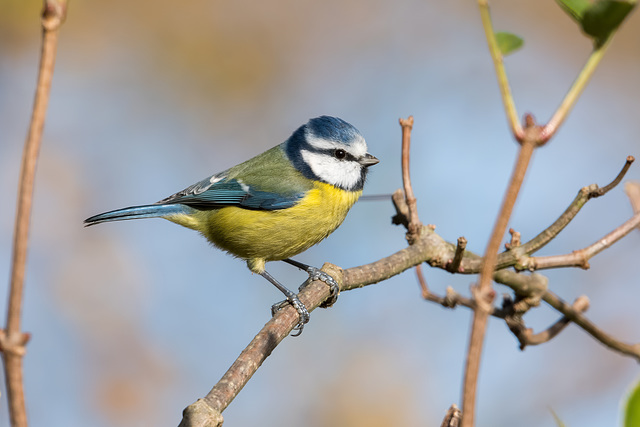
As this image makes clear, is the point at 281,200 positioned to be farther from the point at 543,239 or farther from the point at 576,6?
the point at 576,6

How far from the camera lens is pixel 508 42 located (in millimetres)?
750

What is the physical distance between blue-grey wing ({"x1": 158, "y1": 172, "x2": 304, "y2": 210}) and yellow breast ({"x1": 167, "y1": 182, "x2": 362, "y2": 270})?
3 centimetres

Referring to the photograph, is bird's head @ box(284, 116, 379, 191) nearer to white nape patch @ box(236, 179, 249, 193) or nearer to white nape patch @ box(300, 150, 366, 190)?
white nape patch @ box(300, 150, 366, 190)

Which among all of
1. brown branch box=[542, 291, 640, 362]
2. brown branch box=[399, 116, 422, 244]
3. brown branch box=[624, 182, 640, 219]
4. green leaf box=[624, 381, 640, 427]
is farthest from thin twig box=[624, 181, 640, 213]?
brown branch box=[399, 116, 422, 244]

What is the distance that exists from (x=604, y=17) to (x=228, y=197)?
2624 mm

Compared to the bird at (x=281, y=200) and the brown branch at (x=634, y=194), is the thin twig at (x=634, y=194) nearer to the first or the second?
the brown branch at (x=634, y=194)

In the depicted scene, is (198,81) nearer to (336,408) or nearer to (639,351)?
(336,408)

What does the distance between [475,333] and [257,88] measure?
4151 mm

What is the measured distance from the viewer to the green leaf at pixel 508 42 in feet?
2.42

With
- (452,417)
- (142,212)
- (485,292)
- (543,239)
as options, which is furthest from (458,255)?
(142,212)

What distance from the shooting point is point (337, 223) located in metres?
3.04

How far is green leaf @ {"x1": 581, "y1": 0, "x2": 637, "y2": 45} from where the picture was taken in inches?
22.7

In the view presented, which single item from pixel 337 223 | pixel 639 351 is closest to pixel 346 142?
pixel 337 223

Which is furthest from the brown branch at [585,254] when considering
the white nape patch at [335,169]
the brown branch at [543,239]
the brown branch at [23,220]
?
the white nape patch at [335,169]
